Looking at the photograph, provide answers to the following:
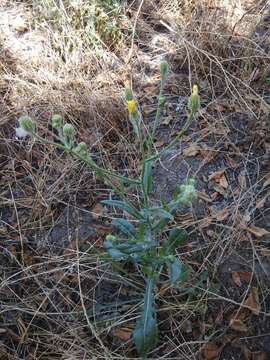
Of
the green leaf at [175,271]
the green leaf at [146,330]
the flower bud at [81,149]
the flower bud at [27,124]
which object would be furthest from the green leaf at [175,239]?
the flower bud at [27,124]

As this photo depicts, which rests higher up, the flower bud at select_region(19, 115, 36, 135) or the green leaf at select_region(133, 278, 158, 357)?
the flower bud at select_region(19, 115, 36, 135)

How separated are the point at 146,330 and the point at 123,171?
0.81 metres

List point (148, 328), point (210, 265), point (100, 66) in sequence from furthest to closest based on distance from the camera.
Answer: point (100, 66) → point (210, 265) → point (148, 328)

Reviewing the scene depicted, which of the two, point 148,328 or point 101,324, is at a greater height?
point 148,328

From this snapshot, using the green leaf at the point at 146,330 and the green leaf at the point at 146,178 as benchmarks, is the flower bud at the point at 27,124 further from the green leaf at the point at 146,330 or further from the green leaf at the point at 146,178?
the green leaf at the point at 146,330

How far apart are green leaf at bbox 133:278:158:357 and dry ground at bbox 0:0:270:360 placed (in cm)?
12

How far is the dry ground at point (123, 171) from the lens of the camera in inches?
65.3

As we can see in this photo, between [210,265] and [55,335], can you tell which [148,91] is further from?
[55,335]

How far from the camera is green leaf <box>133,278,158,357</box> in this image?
151 cm

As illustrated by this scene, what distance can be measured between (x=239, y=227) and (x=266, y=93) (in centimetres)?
85

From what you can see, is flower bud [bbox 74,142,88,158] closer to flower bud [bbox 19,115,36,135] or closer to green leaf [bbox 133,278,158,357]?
flower bud [bbox 19,115,36,135]

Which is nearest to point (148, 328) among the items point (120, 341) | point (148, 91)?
point (120, 341)

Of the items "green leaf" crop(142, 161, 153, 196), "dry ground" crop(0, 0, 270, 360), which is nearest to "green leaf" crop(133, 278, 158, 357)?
"dry ground" crop(0, 0, 270, 360)

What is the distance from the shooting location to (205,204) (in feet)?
6.31
